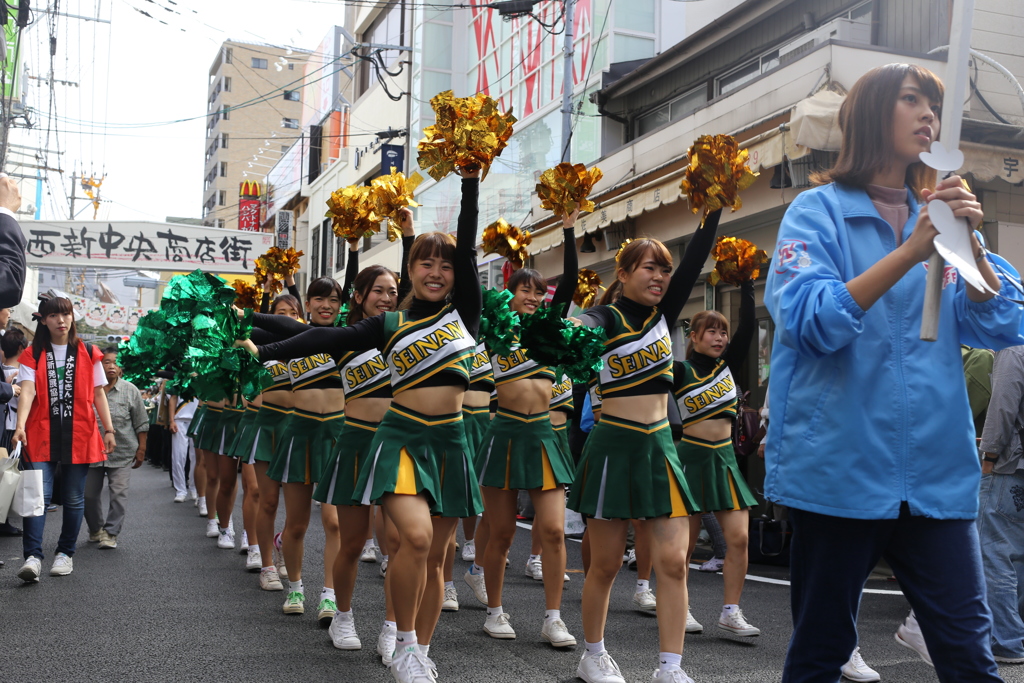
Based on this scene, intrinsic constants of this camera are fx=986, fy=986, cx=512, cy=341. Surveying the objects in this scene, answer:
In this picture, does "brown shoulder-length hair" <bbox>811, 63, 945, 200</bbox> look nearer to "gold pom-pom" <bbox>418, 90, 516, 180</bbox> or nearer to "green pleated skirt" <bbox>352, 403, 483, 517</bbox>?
"gold pom-pom" <bbox>418, 90, 516, 180</bbox>

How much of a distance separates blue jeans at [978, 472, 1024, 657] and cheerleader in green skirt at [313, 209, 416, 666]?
9.98 ft

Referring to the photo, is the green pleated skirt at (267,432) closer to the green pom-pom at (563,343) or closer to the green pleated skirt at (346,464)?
the green pleated skirt at (346,464)

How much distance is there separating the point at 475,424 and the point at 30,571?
3266 millimetres

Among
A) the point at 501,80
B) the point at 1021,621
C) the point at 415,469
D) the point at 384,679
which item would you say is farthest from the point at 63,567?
the point at 501,80

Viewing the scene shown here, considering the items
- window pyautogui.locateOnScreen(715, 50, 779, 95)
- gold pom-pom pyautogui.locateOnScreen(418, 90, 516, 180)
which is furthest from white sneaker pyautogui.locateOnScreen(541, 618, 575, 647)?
window pyautogui.locateOnScreen(715, 50, 779, 95)

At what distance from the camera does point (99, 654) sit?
4.93 meters

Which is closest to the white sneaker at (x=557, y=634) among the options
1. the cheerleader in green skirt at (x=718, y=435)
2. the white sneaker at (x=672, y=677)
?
the cheerleader in green skirt at (x=718, y=435)

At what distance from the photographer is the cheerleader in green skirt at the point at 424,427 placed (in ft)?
13.5

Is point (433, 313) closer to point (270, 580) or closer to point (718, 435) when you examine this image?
point (718, 435)

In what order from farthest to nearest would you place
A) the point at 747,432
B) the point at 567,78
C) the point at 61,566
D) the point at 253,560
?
the point at 567,78, the point at 747,432, the point at 253,560, the point at 61,566

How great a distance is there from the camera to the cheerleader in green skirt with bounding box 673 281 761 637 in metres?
5.52

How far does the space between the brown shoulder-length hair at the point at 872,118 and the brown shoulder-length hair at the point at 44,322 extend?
6.42 metres

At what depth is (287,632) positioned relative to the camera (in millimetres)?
5500

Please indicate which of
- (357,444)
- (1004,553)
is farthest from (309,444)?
(1004,553)
